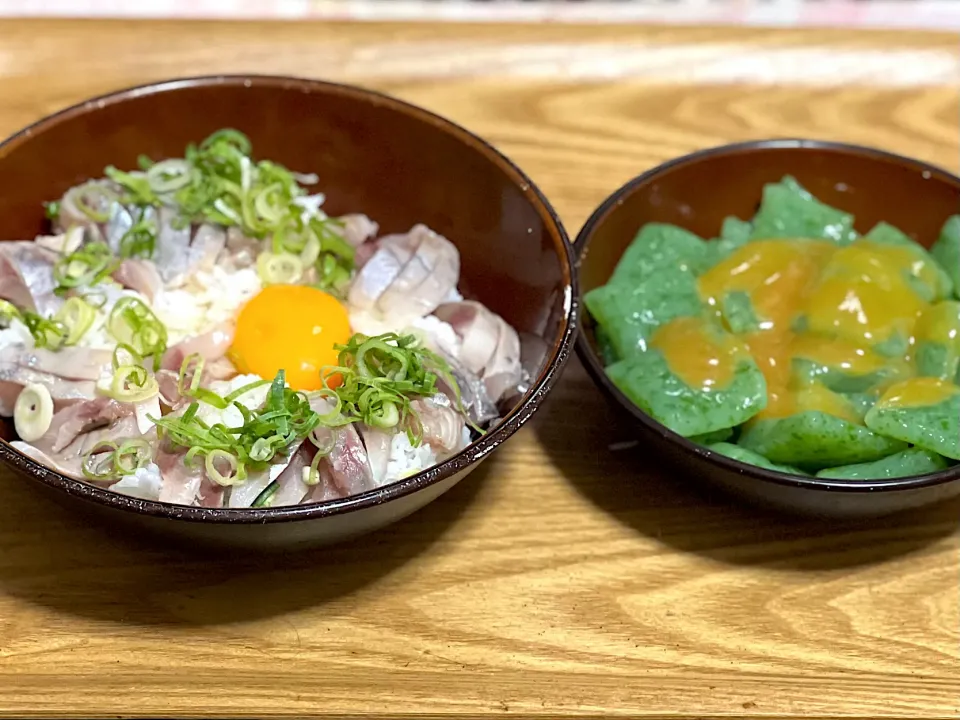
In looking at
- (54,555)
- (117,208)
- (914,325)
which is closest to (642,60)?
(914,325)

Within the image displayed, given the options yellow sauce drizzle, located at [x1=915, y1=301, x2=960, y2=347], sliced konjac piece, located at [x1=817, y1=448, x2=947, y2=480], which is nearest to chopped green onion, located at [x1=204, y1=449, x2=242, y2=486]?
sliced konjac piece, located at [x1=817, y1=448, x2=947, y2=480]

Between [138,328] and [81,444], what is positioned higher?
[138,328]

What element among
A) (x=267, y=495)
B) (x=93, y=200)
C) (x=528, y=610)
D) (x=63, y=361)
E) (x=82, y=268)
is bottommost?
(x=528, y=610)

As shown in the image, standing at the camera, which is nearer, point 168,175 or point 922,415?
point 922,415

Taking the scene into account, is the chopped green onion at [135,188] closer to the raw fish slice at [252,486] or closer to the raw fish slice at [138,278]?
the raw fish slice at [138,278]

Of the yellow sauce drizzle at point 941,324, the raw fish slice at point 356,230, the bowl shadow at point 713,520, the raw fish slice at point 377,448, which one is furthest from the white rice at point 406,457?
the yellow sauce drizzle at point 941,324

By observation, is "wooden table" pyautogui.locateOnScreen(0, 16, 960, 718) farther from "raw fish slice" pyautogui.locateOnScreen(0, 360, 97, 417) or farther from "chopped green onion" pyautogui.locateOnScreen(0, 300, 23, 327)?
"chopped green onion" pyautogui.locateOnScreen(0, 300, 23, 327)

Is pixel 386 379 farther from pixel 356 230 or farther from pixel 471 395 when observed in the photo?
pixel 356 230

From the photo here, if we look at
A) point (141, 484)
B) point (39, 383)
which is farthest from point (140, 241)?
point (141, 484)
